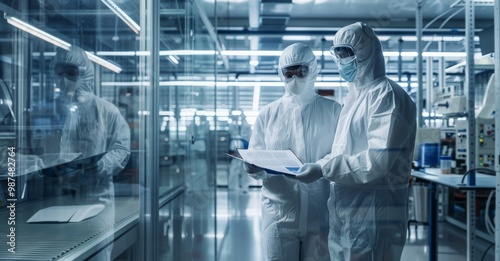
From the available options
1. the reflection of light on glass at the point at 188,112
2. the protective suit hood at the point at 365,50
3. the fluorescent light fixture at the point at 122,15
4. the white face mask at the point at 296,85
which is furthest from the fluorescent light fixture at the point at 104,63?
the protective suit hood at the point at 365,50

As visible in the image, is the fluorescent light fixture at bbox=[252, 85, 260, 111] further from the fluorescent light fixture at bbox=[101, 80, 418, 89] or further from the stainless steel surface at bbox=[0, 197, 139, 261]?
the stainless steel surface at bbox=[0, 197, 139, 261]

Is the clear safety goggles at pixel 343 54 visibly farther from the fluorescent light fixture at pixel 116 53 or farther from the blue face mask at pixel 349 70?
the fluorescent light fixture at pixel 116 53

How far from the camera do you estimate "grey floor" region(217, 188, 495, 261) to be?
3479 millimetres

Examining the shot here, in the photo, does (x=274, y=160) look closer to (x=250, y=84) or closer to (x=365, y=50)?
(x=365, y=50)

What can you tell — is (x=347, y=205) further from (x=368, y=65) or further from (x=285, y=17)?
(x=285, y=17)

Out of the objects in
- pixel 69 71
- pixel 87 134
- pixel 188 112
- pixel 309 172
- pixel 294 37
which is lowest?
pixel 309 172

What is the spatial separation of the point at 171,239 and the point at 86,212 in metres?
0.90

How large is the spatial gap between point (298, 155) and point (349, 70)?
0.47m

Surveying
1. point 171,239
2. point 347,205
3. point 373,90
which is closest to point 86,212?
point 171,239

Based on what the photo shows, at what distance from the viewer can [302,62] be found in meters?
1.75

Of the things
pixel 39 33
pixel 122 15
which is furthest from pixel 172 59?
pixel 39 33

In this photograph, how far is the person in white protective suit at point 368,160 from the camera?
4.43 ft

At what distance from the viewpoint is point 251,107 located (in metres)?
2.44

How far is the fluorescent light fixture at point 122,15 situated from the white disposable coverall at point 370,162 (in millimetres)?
968
